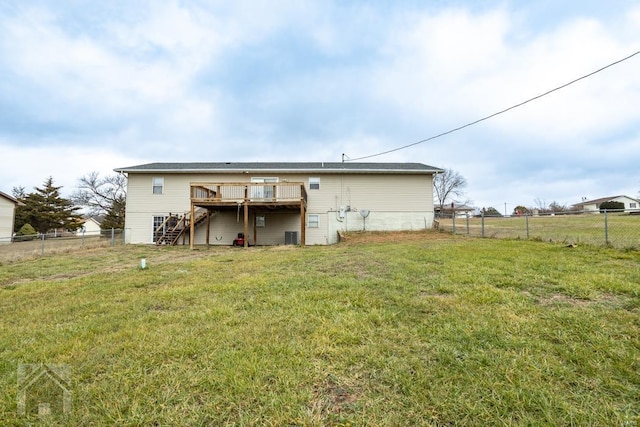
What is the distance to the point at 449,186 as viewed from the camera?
43.7 m

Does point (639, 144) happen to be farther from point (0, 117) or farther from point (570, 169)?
point (0, 117)

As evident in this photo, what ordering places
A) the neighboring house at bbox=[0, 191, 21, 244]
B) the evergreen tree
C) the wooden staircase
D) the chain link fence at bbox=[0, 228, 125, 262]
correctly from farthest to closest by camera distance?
1. the evergreen tree
2. the neighboring house at bbox=[0, 191, 21, 244]
3. the wooden staircase
4. the chain link fence at bbox=[0, 228, 125, 262]

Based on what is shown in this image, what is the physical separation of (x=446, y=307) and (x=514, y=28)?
12096 millimetres

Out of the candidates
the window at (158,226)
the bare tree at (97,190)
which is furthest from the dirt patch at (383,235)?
the bare tree at (97,190)

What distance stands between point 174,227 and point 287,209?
6.61m

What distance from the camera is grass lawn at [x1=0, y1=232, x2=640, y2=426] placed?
1715mm

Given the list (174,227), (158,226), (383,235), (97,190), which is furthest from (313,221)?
(97,190)

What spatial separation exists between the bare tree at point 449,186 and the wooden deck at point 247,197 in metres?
34.6

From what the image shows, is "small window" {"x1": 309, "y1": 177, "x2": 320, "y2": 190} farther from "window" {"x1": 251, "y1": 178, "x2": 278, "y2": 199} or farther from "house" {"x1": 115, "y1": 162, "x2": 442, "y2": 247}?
"window" {"x1": 251, "y1": 178, "x2": 278, "y2": 199}

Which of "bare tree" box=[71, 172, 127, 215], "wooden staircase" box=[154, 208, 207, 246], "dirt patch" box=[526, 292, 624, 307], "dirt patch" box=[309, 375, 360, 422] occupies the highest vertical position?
"bare tree" box=[71, 172, 127, 215]

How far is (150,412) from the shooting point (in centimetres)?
176

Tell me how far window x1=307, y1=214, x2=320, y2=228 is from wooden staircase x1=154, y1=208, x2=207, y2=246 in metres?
6.28

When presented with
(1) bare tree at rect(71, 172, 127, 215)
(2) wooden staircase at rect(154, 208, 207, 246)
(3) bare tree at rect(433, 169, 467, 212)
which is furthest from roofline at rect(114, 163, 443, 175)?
(3) bare tree at rect(433, 169, 467, 212)

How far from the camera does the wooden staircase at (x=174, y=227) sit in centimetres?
1567
